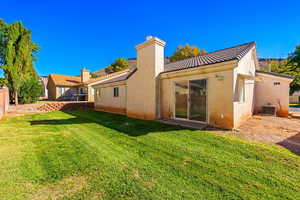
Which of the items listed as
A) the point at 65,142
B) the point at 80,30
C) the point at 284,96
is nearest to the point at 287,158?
the point at 65,142

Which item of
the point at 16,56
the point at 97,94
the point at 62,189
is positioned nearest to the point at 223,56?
the point at 62,189

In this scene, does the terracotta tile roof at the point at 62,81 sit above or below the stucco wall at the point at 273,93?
above

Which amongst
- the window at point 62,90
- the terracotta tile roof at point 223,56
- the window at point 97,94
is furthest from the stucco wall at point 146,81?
the window at point 62,90

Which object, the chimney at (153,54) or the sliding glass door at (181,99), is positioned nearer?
the sliding glass door at (181,99)

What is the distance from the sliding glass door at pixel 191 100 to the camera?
6113 mm

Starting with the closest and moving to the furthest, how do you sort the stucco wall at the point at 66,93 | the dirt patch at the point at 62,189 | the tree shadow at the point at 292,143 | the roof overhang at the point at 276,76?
the dirt patch at the point at 62,189 → the tree shadow at the point at 292,143 → the roof overhang at the point at 276,76 → the stucco wall at the point at 66,93


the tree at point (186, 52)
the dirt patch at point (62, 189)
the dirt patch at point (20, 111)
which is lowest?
the dirt patch at point (62, 189)

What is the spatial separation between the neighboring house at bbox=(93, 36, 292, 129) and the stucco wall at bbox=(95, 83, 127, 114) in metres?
0.08

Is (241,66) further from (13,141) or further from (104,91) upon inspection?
(104,91)

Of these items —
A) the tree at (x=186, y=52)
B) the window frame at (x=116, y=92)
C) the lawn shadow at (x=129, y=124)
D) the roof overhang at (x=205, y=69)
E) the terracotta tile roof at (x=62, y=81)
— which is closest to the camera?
the roof overhang at (x=205, y=69)

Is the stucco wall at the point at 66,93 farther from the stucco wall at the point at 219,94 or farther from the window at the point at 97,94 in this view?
the stucco wall at the point at 219,94

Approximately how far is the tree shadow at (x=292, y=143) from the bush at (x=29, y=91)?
2224 centimetres

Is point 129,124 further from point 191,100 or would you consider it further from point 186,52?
point 186,52

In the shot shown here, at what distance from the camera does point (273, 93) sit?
351 inches
